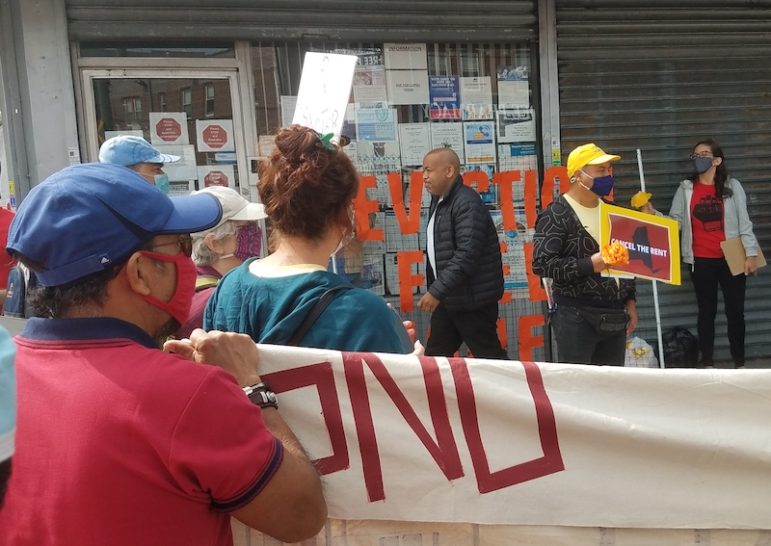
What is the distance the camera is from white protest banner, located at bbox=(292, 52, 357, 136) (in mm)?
3123

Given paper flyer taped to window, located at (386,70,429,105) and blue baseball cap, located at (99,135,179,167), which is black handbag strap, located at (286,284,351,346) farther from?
paper flyer taped to window, located at (386,70,429,105)

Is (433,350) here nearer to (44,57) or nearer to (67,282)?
(44,57)

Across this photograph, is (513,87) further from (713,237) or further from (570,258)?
(570,258)

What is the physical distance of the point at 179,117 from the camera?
5.82 m

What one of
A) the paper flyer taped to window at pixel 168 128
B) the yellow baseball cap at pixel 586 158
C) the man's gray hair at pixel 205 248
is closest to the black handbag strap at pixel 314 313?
the man's gray hair at pixel 205 248

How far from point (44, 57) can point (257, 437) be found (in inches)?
194

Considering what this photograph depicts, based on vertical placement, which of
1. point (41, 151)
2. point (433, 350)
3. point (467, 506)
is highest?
point (41, 151)

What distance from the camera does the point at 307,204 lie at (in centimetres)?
199

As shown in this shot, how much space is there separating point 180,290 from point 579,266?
296 cm

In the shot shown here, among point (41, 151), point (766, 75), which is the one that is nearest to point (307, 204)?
point (41, 151)

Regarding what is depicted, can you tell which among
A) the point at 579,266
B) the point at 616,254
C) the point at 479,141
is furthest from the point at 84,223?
the point at 479,141

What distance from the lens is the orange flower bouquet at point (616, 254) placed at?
3805 millimetres

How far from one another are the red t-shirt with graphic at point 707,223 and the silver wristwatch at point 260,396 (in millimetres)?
5555

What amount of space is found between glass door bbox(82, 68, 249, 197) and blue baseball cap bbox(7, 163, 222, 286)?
459cm
